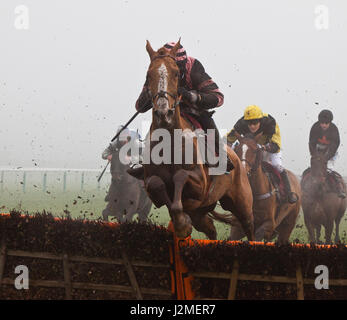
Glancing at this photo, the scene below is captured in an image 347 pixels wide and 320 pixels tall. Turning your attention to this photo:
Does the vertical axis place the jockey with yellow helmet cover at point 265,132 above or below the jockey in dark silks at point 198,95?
below

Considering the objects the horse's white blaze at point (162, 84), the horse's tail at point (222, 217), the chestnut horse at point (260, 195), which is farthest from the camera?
→ the horse's tail at point (222, 217)

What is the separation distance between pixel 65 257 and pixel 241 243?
1693 mm

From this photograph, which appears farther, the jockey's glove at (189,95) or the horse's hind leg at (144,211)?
the horse's hind leg at (144,211)

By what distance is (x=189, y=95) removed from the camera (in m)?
4.72

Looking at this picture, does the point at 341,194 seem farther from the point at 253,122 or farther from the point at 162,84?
the point at 162,84

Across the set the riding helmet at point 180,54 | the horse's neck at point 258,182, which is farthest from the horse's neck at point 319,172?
the riding helmet at point 180,54

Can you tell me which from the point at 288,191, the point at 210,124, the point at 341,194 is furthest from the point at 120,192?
the point at 210,124

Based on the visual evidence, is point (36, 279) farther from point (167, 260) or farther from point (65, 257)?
point (167, 260)

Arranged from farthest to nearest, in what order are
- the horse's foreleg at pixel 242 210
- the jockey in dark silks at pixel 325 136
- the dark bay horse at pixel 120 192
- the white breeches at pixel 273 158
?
the dark bay horse at pixel 120 192 → the jockey in dark silks at pixel 325 136 → the white breeches at pixel 273 158 → the horse's foreleg at pixel 242 210

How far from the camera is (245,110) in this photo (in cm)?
708

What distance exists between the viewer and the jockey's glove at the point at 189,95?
4.65 meters

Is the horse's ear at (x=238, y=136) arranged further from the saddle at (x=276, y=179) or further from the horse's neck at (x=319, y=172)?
the horse's neck at (x=319, y=172)

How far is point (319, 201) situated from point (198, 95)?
5281 millimetres
